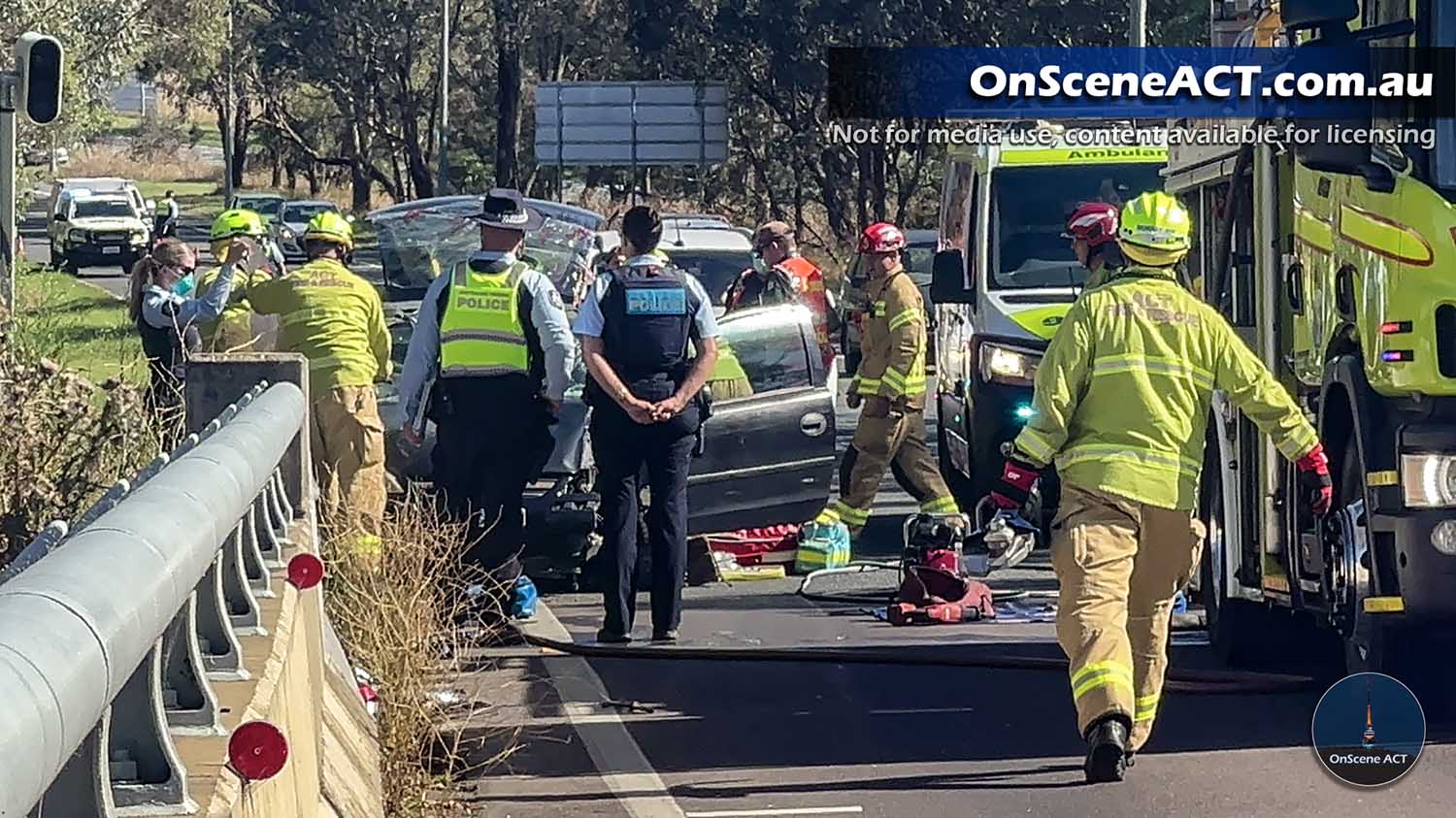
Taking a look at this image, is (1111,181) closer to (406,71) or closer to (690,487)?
(690,487)

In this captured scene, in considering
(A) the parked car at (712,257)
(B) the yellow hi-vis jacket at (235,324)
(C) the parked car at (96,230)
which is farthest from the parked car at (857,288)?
(C) the parked car at (96,230)

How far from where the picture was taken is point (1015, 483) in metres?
7.09

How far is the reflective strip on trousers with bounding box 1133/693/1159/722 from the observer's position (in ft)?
23.2

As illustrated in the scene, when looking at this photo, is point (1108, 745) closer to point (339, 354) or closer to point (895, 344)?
point (339, 354)

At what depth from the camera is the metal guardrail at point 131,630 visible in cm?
193

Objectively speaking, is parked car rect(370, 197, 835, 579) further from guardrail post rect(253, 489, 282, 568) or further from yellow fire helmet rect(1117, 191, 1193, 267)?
guardrail post rect(253, 489, 282, 568)

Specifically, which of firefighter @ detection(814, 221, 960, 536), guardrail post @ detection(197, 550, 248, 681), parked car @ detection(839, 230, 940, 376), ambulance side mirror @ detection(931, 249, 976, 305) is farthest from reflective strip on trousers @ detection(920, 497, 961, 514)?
parked car @ detection(839, 230, 940, 376)

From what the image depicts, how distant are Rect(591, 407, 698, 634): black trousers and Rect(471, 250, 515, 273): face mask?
2.48 feet

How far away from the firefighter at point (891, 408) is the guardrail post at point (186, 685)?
872 cm

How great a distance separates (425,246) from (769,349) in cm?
228

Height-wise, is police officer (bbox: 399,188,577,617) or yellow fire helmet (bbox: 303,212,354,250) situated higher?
yellow fire helmet (bbox: 303,212,354,250)

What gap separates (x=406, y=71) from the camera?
57531 millimetres

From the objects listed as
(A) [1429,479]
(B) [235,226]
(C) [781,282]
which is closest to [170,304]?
(B) [235,226]

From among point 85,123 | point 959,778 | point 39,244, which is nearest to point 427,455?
point 959,778
